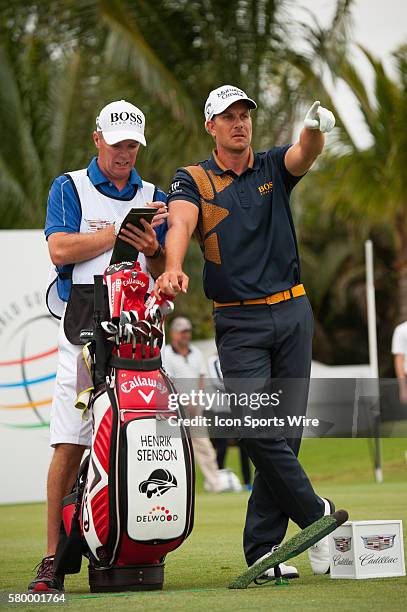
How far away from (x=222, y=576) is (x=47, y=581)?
90cm

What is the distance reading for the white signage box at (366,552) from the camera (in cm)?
571

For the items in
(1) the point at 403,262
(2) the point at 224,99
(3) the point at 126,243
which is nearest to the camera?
(3) the point at 126,243

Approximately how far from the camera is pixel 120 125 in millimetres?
5852

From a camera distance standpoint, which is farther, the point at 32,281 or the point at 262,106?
the point at 262,106

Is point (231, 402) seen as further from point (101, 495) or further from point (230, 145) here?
point (230, 145)

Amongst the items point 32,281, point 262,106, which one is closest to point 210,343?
point 262,106

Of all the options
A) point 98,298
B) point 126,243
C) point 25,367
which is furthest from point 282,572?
point 25,367

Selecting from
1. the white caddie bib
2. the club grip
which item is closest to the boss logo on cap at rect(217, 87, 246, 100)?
the white caddie bib

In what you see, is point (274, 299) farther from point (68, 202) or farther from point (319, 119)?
point (68, 202)

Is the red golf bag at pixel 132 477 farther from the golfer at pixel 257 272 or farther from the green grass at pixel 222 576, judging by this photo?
the golfer at pixel 257 272

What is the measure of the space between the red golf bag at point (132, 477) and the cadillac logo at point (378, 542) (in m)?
0.83

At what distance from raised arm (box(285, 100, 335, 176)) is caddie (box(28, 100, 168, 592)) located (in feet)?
2.11

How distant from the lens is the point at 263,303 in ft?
19.2

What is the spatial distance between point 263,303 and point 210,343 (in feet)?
56.1
